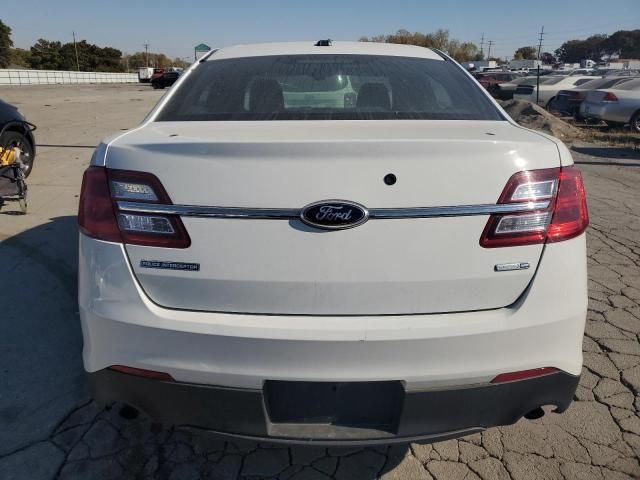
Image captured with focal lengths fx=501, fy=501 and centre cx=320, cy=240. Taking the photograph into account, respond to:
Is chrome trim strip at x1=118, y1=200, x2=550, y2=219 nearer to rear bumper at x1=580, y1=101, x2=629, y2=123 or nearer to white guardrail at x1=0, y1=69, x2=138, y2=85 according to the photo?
rear bumper at x1=580, y1=101, x2=629, y2=123

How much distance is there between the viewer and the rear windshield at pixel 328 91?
2213 millimetres

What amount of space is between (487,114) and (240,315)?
4.76ft

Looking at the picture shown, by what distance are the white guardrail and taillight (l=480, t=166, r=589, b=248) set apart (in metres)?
52.3

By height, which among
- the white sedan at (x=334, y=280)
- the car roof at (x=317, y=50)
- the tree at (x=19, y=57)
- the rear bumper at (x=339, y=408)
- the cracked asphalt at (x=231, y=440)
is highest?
the tree at (x=19, y=57)

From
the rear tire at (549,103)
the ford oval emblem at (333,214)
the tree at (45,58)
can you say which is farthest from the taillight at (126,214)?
the tree at (45,58)

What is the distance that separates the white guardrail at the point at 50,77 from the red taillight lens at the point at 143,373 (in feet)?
170

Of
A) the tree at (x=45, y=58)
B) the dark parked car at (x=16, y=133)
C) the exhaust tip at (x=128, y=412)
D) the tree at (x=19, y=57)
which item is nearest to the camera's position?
the exhaust tip at (x=128, y=412)

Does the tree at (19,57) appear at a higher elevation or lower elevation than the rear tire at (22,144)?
higher

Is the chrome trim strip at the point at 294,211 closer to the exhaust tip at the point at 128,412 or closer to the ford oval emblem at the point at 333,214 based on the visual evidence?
the ford oval emblem at the point at 333,214

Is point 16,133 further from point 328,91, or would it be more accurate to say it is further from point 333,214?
point 333,214

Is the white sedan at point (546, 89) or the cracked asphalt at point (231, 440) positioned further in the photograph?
the white sedan at point (546, 89)

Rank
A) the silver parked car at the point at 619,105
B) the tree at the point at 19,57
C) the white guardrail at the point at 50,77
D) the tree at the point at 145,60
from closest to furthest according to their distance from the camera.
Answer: the silver parked car at the point at 619,105
the white guardrail at the point at 50,77
the tree at the point at 19,57
the tree at the point at 145,60

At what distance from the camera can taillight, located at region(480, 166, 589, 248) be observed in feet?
5.24

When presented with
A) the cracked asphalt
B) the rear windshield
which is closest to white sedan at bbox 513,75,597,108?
the cracked asphalt
